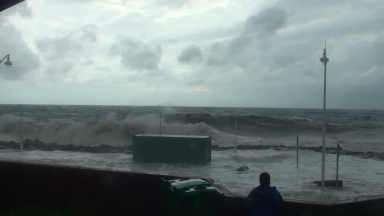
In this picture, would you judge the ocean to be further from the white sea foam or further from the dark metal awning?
the dark metal awning

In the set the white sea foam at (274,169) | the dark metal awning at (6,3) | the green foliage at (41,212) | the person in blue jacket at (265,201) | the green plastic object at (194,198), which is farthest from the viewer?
the white sea foam at (274,169)

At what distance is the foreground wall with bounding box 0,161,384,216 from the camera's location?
580cm

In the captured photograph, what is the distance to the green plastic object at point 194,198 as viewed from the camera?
464 centimetres

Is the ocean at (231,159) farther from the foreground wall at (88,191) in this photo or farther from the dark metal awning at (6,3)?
the dark metal awning at (6,3)

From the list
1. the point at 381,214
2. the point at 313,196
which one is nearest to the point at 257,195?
the point at 381,214

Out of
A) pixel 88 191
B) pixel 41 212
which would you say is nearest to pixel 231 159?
pixel 88 191

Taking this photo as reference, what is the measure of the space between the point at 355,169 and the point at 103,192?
12338 millimetres

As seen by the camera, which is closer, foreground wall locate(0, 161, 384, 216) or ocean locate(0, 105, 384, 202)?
foreground wall locate(0, 161, 384, 216)

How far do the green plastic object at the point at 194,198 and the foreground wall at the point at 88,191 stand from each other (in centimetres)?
45

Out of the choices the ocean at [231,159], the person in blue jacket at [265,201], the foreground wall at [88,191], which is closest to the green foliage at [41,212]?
the foreground wall at [88,191]

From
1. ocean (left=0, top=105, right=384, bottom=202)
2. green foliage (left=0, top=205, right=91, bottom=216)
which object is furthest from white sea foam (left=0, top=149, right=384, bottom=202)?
green foliage (left=0, top=205, right=91, bottom=216)

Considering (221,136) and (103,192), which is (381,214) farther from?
(221,136)

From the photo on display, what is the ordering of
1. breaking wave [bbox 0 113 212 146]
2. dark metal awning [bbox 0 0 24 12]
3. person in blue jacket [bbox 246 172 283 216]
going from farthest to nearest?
1. breaking wave [bbox 0 113 212 146]
2. dark metal awning [bbox 0 0 24 12]
3. person in blue jacket [bbox 246 172 283 216]

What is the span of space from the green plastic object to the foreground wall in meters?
0.45
